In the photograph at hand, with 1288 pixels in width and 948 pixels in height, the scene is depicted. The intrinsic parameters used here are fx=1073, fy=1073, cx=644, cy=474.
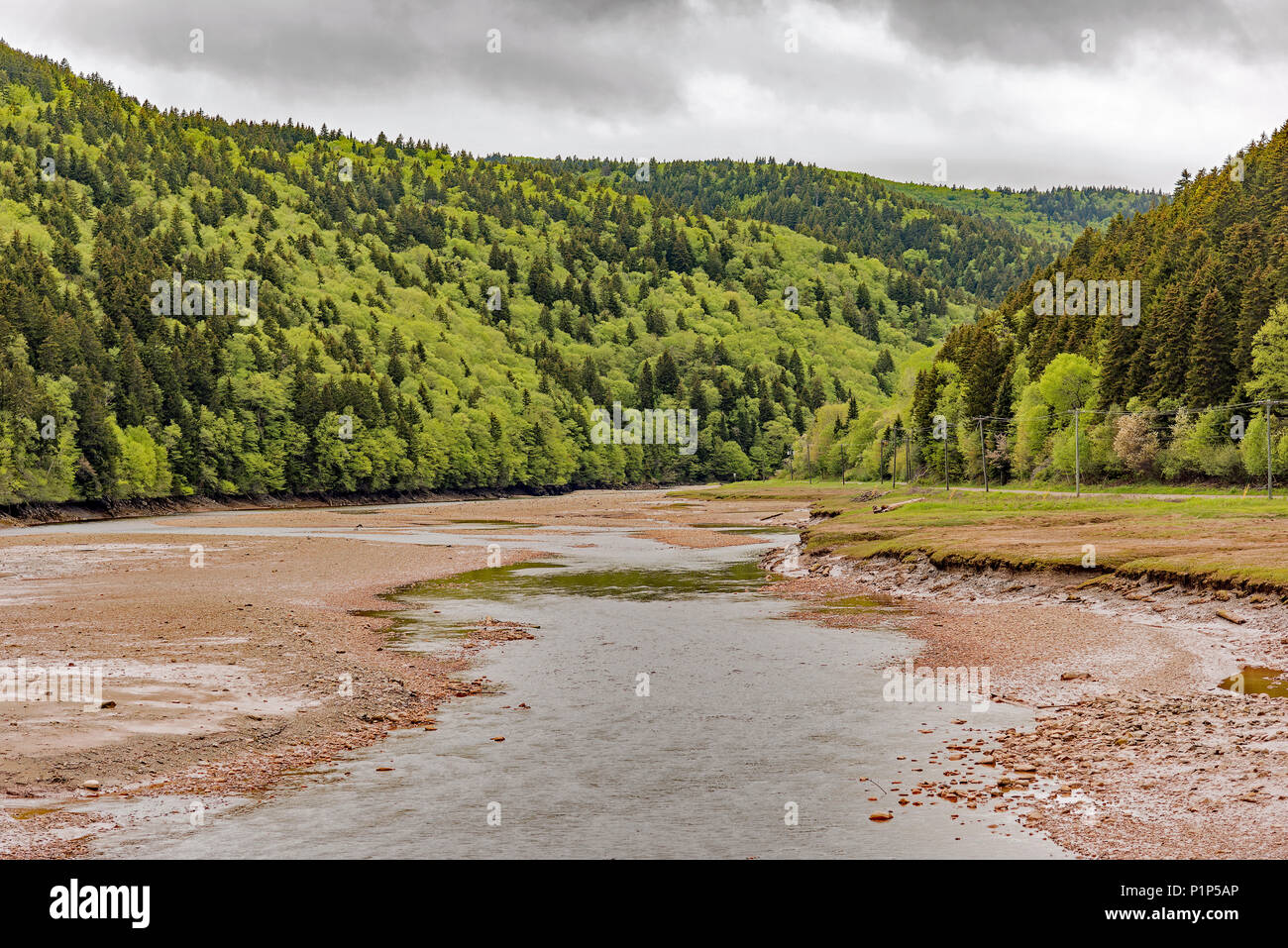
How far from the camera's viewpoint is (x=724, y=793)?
1761 centimetres

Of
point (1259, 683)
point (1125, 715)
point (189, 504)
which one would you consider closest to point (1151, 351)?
point (1259, 683)

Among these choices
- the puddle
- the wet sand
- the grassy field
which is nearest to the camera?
the wet sand

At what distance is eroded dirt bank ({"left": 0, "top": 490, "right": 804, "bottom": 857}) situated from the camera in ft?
60.3

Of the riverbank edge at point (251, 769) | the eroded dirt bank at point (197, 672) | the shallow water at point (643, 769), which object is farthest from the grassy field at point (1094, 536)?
the riverbank edge at point (251, 769)

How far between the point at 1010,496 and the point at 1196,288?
29929 millimetres

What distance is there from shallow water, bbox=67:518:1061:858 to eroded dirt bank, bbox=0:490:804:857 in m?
1.12

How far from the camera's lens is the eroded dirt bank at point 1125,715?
15.2 metres

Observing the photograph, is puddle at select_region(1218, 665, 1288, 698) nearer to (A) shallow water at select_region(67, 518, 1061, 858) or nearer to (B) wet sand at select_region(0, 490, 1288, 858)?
(B) wet sand at select_region(0, 490, 1288, 858)

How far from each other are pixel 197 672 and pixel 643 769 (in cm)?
1390

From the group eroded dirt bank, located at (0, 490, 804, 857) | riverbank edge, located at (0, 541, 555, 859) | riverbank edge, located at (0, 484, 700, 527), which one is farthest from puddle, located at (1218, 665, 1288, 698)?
riverbank edge, located at (0, 484, 700, 527)

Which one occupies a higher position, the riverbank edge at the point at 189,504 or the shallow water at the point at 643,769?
the shallow water at the point at 643,769

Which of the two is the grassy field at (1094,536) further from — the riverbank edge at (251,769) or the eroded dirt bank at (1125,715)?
the riverbank edge at (251,769)

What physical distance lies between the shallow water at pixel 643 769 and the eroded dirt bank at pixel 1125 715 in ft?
3.20
